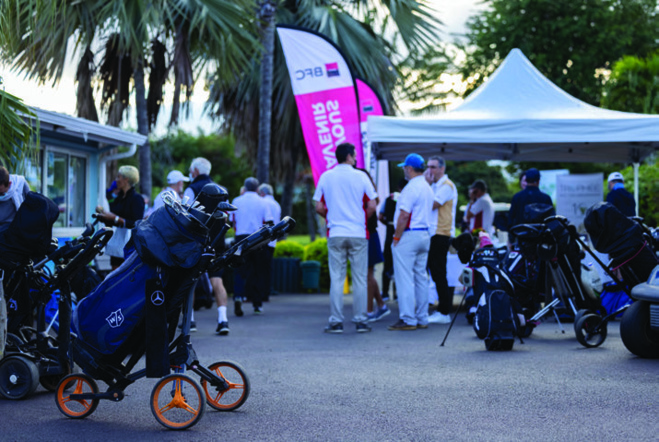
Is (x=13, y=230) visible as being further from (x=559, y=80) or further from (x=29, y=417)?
(x=559, y=80)

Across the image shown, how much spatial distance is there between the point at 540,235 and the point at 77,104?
1006cm

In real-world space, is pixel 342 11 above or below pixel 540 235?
above

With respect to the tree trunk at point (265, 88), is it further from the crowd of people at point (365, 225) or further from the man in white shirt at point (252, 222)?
the crowd of people at point (365, 225)

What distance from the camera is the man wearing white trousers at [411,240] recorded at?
32.7 feet

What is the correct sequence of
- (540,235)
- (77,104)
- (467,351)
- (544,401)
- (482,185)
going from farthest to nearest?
(77,104), (482,185), (540,235), (467,351), (544,401)

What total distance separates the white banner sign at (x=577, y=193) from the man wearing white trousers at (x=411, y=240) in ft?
17.9

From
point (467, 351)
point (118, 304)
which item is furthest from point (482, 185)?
point (118, 304)

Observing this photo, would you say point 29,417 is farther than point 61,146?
No

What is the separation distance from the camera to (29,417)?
17.8ft

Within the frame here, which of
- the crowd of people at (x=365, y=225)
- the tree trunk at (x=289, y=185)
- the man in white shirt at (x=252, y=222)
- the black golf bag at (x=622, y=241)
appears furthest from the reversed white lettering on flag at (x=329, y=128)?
the tree trunk at (x=289, y=185)

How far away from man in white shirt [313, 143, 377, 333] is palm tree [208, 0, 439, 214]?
11649mm

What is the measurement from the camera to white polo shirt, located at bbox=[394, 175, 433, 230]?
9.92 meters

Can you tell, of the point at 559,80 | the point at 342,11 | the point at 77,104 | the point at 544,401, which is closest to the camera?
the point at 544,401

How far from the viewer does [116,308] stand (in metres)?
5.13
